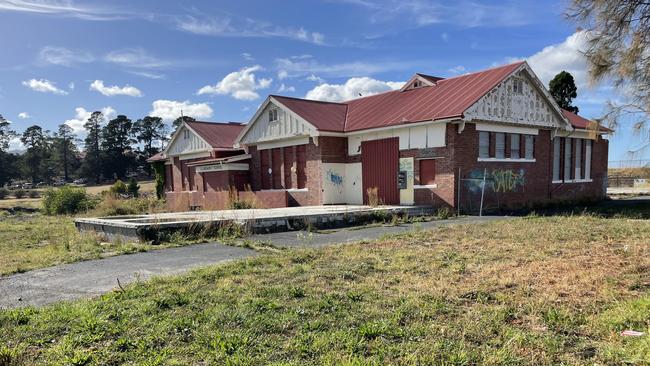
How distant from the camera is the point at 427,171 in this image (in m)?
18.5

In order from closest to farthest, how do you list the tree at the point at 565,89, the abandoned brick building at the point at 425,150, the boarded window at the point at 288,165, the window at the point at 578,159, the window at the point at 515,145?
the abandoned brick building at the point at 425,150
the window at the point at 515,145
the boarded window at the point at 288,165
the window at the point at 578,159
the tree at the point at 565,89

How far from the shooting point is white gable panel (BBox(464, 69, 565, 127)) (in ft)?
59.4

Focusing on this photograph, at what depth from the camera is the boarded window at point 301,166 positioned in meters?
22.2

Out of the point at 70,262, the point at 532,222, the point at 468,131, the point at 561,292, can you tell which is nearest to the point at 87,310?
the point at 70,262

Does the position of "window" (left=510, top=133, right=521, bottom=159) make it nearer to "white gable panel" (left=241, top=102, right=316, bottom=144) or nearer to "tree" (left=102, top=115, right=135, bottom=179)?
"white gable panel" (left=241, top=102, right=316, bottom=144)

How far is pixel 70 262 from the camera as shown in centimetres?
916

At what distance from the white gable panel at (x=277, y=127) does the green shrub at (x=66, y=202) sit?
12.3 metres

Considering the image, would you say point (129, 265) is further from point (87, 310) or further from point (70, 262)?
point (87, 310)

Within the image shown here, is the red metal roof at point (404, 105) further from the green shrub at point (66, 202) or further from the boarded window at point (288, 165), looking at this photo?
the green shrub at point (66, 202)

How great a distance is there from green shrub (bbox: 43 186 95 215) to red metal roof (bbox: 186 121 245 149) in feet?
27.2

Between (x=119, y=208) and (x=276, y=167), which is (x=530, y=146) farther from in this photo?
(x=119, y=208)

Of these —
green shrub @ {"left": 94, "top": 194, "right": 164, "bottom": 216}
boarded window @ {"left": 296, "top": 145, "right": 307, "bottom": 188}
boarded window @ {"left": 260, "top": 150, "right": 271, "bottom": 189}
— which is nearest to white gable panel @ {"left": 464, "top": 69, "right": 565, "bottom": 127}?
Answer: boarded window @ {"left": 296, "top": 145, "right": 307, "bottom": 188}

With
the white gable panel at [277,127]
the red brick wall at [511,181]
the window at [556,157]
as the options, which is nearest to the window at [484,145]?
the red brick wall at [511,181]

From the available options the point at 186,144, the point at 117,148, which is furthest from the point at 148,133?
the point at 186,144
